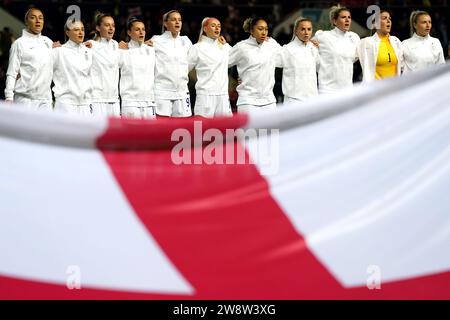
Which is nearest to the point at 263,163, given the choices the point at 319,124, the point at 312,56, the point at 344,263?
the point at 319,124

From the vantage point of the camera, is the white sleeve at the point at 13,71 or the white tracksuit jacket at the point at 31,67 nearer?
the white sleeve at the point at 13,71

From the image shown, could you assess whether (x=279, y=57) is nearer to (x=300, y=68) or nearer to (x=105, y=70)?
(x=300, y=68)

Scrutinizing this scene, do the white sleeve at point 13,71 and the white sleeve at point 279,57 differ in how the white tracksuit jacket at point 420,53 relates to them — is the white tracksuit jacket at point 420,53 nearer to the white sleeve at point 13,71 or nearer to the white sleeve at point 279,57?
the white sleeve at point 279,57

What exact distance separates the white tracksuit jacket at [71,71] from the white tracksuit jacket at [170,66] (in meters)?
0.69

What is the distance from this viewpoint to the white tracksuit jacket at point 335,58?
29.1 feet

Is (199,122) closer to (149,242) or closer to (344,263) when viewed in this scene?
(149,242)

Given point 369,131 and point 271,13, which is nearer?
point 369,131

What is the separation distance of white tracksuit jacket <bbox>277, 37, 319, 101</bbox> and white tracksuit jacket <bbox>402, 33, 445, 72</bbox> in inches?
34.7

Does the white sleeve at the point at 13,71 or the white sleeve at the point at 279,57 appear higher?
the white sleeve at the point at 279,57

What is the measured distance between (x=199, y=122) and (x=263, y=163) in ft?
0.89

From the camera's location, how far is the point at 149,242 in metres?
3.26

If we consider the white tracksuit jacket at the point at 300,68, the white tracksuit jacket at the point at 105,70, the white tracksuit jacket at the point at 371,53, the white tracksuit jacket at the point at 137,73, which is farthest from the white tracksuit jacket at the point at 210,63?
the white tracksuit jacket at the point at 371,53

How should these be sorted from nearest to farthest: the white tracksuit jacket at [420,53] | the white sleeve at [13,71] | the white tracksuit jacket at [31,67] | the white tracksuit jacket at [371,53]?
1. the white sleeve at [13,71]
2. the white tracksuit jacket at [31,67]
3. the white tracksuit jacket at [371,53]
4. the white tracksuit jacket at [420,53]

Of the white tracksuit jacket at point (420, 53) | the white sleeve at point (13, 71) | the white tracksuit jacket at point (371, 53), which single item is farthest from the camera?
the white tracksuit jacket at point (420, 53)
